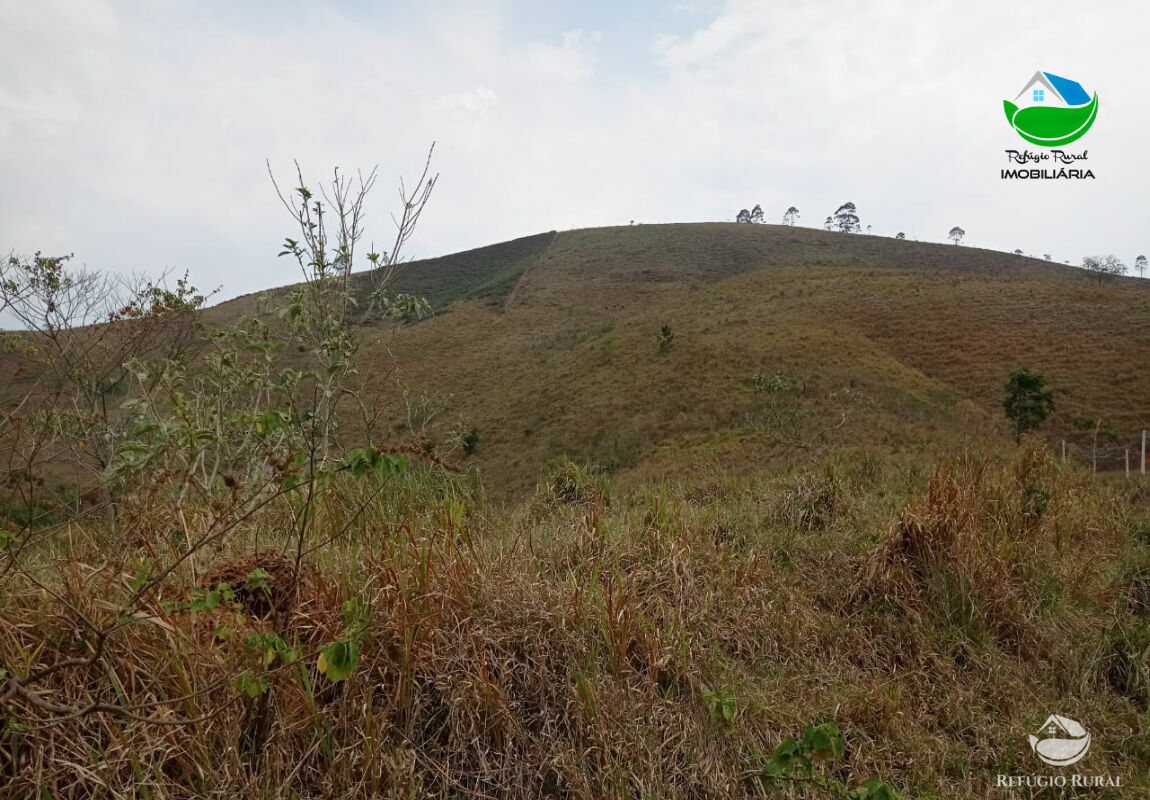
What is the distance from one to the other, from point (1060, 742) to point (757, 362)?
876 inches

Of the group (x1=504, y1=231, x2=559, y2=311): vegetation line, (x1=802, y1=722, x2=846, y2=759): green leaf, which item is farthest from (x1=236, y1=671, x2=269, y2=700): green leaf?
(x1=504, y1=231, x2=559, y2=311): vegetation line

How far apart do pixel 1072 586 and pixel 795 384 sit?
17.7 meters

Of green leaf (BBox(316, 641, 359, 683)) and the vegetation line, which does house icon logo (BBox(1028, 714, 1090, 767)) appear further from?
the vegetation line

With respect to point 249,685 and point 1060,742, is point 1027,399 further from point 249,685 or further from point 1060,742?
point 249,685

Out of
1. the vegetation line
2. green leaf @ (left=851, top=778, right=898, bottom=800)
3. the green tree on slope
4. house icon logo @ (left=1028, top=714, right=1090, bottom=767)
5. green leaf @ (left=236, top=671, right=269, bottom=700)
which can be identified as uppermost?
the vegetation line

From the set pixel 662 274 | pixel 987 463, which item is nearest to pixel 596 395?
pixel 987 463

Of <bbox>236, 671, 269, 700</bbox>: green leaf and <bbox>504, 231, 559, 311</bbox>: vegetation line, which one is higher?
<bbox>504, 231, 559, 311</bbox>: vegetation line

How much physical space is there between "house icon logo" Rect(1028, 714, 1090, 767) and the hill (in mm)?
6978

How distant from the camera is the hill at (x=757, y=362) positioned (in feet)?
60.5

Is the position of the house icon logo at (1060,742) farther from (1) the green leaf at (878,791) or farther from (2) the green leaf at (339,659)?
(2) the green leaf at (339,659)

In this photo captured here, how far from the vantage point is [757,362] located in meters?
23.7

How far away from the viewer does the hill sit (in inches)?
726

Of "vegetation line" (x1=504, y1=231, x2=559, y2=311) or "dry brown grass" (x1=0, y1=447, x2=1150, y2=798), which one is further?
"vegetation line" (x1=504, y1=231, x2=559, y2=311)

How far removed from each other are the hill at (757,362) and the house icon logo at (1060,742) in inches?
275
